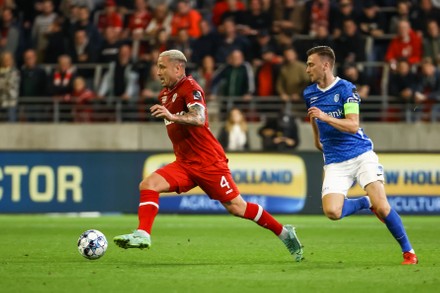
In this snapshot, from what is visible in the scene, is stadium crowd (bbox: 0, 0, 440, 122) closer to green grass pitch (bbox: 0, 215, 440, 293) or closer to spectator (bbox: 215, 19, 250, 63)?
spectator (bbox: 215, 19, 250, 63)

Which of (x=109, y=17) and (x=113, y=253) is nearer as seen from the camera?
(x=113, y=253)

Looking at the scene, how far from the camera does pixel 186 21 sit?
22844 millimetres

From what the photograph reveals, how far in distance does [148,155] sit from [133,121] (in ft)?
13.0

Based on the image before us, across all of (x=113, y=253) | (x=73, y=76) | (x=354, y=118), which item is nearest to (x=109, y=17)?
(x=73, y=76)

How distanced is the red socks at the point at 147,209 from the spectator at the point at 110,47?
1258cm

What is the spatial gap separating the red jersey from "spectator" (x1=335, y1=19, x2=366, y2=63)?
1092 cm

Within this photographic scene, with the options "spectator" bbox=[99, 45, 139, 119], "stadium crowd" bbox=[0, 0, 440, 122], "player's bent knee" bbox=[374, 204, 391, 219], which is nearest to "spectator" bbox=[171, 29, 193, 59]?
"stadium crowd" bbox=[0, 0, 440, 122]

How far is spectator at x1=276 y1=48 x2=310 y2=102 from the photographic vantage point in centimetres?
2097

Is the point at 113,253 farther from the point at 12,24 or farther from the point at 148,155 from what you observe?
the point at 12,24

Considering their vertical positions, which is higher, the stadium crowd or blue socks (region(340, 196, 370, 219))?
the stadium crowd

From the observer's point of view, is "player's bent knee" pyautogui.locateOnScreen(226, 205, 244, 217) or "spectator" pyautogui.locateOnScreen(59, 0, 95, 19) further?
"spectator" pyautogui.locateOnScreen(59, 0, 95, 19)

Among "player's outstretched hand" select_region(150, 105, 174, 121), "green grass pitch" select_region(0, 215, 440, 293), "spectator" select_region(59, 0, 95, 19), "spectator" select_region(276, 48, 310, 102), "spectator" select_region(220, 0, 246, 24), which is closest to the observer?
"green grass pitch" select_region(0, 215, 440, 293)

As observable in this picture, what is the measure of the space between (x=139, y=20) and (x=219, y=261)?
13.2 metres

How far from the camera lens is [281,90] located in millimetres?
21656
